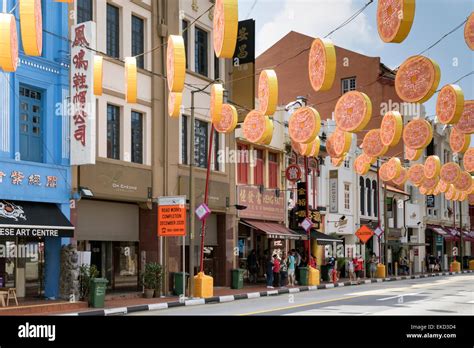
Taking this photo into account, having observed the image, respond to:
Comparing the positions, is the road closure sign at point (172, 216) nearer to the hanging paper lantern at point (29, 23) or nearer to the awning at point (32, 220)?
the awning at point (32, 220)

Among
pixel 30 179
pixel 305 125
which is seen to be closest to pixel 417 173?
pixel 305 125

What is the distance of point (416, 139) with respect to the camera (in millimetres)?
21766

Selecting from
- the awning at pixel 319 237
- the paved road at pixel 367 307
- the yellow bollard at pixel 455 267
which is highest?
the awning at pixel 319 237

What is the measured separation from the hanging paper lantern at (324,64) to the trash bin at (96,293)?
9.86 m

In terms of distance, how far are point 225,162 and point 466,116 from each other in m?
13.6

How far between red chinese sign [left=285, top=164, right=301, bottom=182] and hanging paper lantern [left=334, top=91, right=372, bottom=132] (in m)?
15.1

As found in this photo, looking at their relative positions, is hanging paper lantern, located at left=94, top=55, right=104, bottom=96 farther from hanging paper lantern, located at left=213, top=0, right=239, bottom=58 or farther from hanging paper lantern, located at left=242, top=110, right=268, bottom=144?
hanging paper lantern, located at left=213, top=0, right=239, bottom=58

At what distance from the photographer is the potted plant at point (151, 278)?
24594 mm

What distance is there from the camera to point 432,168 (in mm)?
27766

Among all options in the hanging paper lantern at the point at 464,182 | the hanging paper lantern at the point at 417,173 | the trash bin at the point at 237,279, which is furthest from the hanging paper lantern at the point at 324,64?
the trash bin at the point at 237,279

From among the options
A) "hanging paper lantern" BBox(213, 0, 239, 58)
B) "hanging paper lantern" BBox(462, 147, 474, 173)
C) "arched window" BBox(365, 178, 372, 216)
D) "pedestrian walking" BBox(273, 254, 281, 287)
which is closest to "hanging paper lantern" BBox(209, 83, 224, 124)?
"hanging paper lantern" BBox(213, 0, 239, 58)

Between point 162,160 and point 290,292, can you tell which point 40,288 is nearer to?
point 162,160

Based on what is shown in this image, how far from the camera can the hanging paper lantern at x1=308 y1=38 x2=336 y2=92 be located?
1409 centimetres

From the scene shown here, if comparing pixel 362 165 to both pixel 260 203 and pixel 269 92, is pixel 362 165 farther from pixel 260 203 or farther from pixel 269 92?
pixel 269 92
